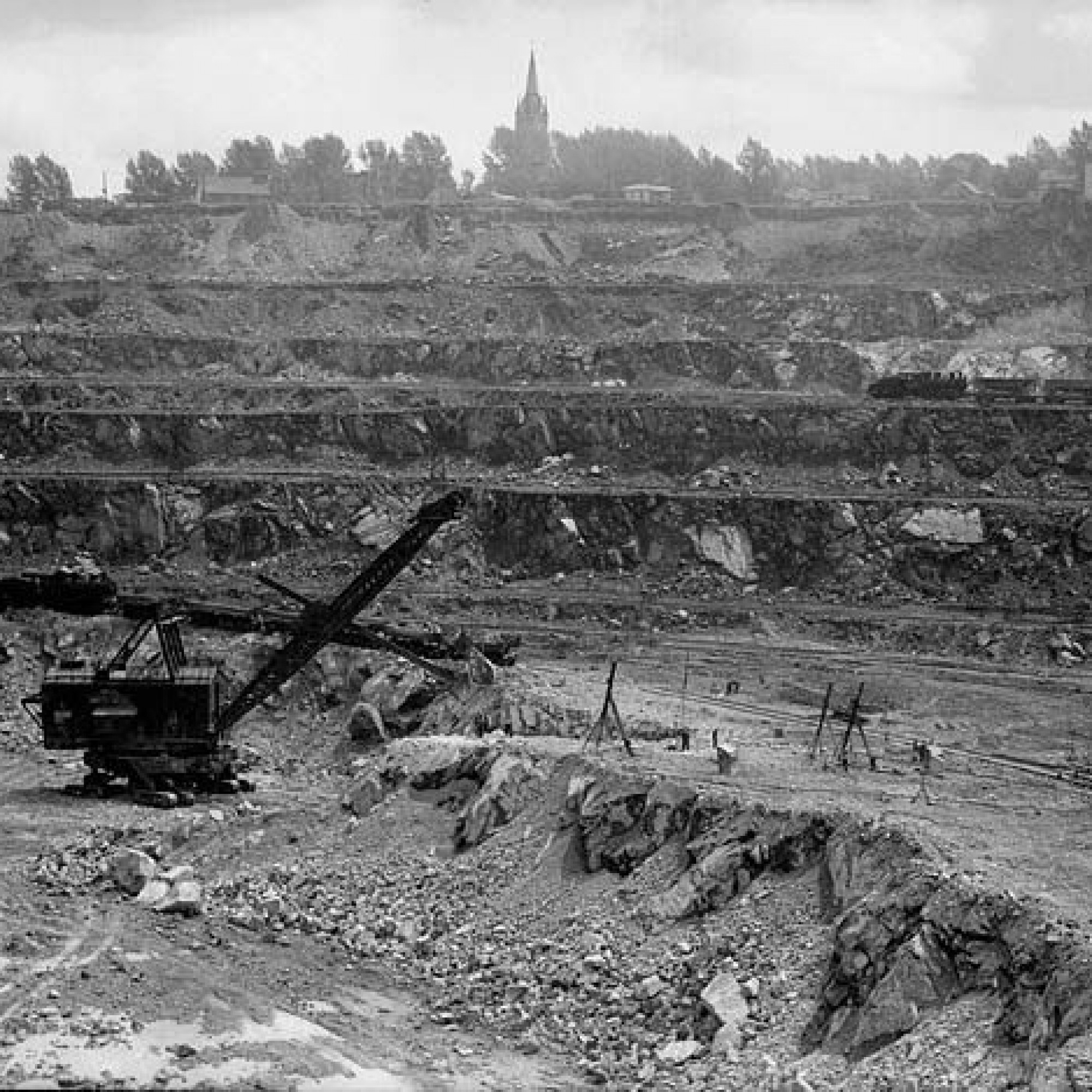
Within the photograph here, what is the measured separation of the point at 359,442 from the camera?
54.7m

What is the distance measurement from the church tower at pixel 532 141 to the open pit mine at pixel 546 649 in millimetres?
23331

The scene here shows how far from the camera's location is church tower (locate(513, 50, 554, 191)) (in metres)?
104

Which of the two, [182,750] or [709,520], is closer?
[182,750]

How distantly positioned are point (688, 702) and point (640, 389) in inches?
882

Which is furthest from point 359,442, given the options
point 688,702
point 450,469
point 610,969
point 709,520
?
point 610,969

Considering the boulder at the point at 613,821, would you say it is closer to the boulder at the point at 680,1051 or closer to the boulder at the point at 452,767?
the boulder at the point at 452,767

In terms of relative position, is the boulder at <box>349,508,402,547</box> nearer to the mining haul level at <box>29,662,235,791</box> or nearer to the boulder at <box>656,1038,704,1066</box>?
the mining haul level at <box>29,662,235,791</box>

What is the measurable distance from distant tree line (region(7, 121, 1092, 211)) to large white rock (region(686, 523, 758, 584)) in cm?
4368

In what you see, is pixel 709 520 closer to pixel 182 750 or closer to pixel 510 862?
pixel 182 750

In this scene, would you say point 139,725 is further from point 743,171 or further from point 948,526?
point 743,171

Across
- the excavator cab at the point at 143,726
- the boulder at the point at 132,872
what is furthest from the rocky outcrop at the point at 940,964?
the excavator cab at the point at 143,726

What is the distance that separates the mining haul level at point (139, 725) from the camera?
34.2 metres

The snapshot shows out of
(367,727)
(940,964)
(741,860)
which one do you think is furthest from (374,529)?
(940,964)

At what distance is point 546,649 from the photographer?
4338cm
